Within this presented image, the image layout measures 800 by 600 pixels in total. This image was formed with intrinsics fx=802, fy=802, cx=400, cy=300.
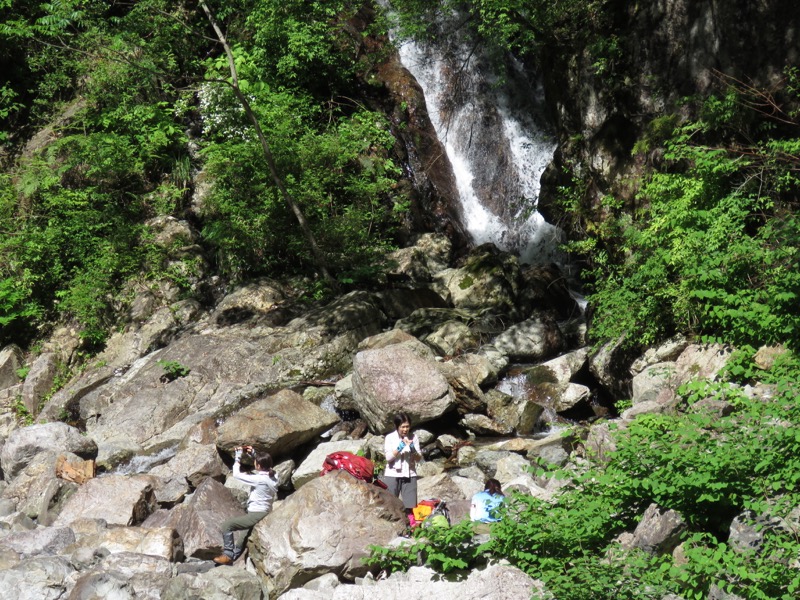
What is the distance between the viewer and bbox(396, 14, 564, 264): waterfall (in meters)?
17.9

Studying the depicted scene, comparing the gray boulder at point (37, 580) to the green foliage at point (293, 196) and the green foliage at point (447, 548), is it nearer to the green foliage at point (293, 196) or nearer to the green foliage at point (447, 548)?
the green foliage at point (447, 548)

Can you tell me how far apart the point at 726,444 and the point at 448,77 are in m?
15.5

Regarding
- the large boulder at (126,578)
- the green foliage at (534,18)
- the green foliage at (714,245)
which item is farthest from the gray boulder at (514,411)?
the green foliage at (534,18)

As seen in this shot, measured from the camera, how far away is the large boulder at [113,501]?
9.70 m

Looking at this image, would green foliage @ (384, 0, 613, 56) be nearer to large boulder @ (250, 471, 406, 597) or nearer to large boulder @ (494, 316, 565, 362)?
large boulder @ (494, 316, 565, 362)

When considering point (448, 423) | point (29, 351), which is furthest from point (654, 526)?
point (29, 351)

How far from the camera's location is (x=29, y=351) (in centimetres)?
1762

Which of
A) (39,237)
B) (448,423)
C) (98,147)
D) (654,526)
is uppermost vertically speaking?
(98,147)

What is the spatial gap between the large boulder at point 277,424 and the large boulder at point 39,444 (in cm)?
248

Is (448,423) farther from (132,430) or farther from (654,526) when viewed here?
(654,526)

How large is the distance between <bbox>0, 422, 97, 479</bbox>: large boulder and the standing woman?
590 centimetres

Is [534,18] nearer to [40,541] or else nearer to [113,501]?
[113,501]

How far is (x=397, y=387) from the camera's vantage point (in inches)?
431

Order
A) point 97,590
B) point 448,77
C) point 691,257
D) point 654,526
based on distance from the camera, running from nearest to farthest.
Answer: point 654,526 → point 97,590 → point 691,257 → point 448,77
